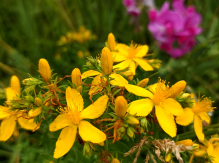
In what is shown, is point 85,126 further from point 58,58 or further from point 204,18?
point 204,18

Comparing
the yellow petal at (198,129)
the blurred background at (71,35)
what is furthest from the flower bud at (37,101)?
the blurred background at (71,35)

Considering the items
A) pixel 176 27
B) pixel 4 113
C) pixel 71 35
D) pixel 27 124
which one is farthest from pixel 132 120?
pixel 71 35

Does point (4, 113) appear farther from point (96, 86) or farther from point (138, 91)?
point (138, 91)

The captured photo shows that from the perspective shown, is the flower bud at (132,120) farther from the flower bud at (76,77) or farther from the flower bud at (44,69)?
the flower bud at (44,69)

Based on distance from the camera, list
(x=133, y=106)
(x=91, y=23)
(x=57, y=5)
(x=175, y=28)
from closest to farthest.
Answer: (x=133, y=106)
(x=175, y=28)
(x=57, y=5)
(x=91, y=23)

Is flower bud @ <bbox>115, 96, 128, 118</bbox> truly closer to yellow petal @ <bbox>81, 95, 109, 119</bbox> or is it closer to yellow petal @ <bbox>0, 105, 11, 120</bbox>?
yellow petal @ <bbox>81, 95, 109, 119</bbox>

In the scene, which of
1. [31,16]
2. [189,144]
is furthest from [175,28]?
[31,16]
